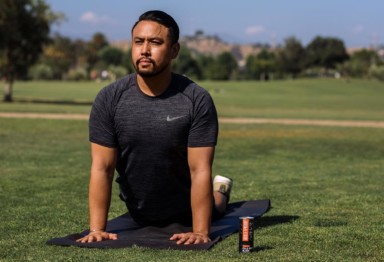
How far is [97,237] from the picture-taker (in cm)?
590

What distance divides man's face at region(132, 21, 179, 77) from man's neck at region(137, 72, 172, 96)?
105 mm

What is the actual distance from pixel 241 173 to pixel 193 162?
679 cm

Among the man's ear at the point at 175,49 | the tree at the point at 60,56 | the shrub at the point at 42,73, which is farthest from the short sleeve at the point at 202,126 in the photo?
the shrub at the point at 42,73

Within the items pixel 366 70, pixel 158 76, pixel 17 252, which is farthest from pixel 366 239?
pixel 366 70

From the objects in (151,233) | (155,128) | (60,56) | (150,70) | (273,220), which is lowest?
(273,220)

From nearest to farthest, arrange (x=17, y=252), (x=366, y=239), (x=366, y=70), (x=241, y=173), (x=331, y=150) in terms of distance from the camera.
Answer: (x=17, y=252), (x=366, y=239), (x=241, y=173), (x=331, y=150), (x=366, y=70)

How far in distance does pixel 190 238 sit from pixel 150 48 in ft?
5.04

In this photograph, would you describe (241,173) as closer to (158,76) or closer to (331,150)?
(331,150)

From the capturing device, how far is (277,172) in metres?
12.7

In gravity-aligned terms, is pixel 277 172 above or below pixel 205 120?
below

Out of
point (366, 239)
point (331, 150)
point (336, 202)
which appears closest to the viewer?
point (366, 239)

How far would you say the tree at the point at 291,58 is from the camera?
481 feet

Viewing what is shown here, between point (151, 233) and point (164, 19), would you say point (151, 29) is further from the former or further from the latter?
point (151, 233)

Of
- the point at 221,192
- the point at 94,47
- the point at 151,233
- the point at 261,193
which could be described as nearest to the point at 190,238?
the point at 151,233
